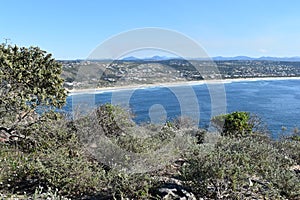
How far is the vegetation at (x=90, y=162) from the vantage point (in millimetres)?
5523

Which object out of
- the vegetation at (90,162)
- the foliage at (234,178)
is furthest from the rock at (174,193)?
the foliage at (234,178)

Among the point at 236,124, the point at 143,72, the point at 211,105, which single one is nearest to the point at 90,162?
the point at 236,124

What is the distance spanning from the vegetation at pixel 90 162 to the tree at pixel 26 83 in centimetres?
2

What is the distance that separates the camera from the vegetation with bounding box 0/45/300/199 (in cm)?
552

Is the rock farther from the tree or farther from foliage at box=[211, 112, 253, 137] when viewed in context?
foliage at box=[211, 112, 253, 137]

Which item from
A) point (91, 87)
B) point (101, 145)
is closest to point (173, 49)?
point (101, 145)

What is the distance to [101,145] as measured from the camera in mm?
7387

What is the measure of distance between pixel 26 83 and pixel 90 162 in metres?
2.05

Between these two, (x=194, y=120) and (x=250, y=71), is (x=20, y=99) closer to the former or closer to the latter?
(x=194, y=120)

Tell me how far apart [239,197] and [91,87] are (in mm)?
9989

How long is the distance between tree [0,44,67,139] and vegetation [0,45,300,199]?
0.06 ft

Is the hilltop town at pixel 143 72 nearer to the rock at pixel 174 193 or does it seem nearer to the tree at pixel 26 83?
the tree at pixel 26 83

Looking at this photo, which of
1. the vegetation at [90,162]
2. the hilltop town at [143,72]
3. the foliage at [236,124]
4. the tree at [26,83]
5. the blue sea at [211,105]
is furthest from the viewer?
the blue sea at [211,105]

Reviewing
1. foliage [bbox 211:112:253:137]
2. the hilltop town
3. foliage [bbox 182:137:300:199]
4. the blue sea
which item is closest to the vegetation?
foliage [bbox 182:137:300:199]
